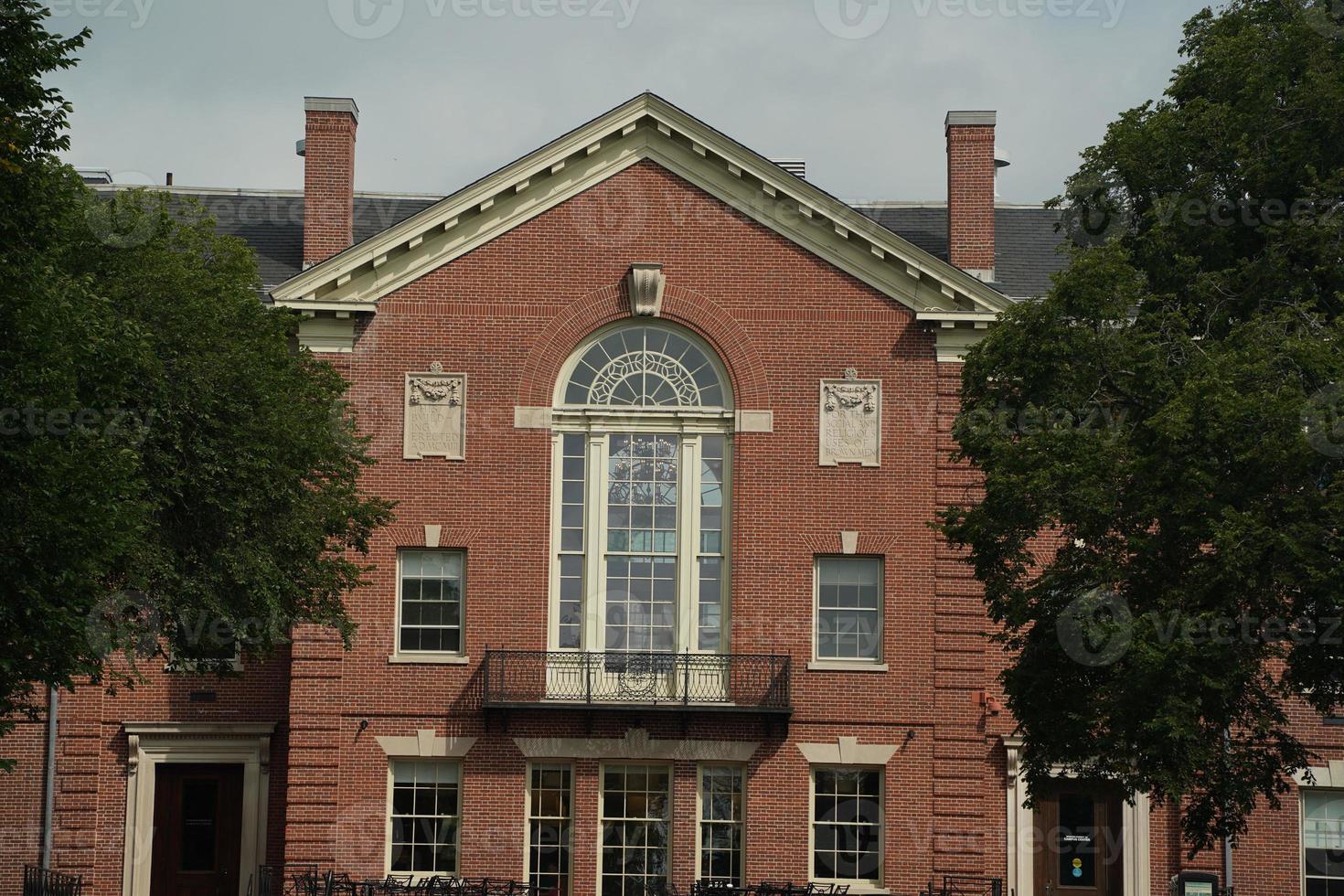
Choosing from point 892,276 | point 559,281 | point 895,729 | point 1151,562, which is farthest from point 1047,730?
point 559,281

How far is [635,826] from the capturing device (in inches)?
1101

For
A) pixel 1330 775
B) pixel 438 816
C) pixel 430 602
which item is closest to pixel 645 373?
pixel 430 602

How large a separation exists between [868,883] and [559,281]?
10973 mm

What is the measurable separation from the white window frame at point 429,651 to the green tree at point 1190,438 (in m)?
8.99

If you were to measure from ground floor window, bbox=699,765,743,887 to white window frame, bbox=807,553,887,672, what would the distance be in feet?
7.35

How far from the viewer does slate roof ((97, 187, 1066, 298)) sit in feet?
103

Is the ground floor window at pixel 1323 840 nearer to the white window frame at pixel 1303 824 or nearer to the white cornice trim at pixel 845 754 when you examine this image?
the white window frame at pixel 1303 824

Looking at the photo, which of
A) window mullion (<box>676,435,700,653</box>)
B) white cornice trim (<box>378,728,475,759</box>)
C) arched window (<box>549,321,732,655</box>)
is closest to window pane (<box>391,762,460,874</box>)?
white cornice trim (<box>378,728,475,759</box>)

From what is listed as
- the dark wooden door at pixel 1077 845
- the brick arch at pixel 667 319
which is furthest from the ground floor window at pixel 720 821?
the brick arch at pixel 667 319

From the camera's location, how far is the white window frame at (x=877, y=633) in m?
28.0

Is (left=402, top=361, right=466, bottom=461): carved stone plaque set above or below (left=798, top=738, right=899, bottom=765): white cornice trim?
above

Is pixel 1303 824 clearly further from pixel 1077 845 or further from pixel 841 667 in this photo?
pixel 841 667

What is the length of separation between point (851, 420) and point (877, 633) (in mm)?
3514

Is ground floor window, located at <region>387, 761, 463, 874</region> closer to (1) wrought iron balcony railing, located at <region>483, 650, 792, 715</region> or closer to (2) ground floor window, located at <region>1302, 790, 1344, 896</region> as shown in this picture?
(1) wrought iron balcony railing, located at <region>483, 650, 792, 715</region>
